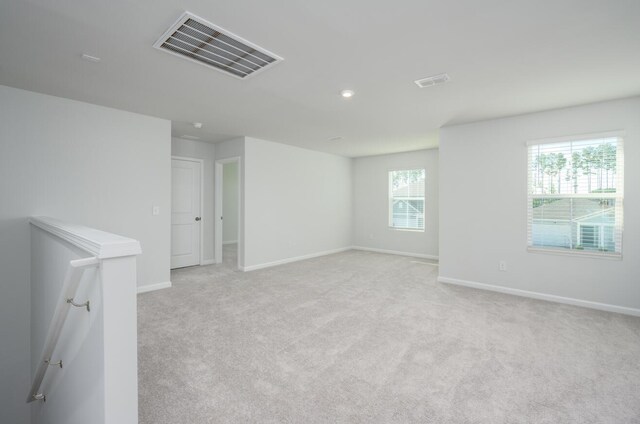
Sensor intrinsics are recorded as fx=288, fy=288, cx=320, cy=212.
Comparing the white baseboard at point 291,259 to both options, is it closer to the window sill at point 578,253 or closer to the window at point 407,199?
the window at point 407,199

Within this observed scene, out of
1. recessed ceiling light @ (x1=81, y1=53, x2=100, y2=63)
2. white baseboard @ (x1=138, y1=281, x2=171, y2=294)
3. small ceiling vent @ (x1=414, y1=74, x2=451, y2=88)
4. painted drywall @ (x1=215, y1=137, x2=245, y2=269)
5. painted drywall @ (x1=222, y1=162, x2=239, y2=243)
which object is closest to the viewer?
recessed ceiling light @ (x1=81, y1=53, x2=100, y2=63)

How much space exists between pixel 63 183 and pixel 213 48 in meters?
2.68

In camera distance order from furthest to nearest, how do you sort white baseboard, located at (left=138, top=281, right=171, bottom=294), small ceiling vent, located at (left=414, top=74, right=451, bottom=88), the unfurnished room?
white baseboard, located at (left=138, top=281, right=171, bottom=294), small ceiling vent, located at (left=414, top=74, right=451, bottom=88), the unfurnished room

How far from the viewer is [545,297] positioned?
12.6 feet

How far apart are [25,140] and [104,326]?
333 cm

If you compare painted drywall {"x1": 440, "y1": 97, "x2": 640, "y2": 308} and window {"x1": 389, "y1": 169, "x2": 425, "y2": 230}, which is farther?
window {"x1": 389, "y1": 169, "x2": 425, "y2": 230}

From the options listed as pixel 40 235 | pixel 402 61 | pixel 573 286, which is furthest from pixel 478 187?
pixel 40 235

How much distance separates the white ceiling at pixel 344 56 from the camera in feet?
6.02

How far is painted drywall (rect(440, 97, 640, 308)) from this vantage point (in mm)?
3377

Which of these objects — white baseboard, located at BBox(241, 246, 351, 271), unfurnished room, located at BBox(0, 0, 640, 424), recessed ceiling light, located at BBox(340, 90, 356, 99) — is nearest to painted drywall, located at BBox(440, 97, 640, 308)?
unfurnished room, located at BBox(0, 0, 640, 424)

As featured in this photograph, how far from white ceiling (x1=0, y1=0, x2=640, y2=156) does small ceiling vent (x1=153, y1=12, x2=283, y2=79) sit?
0.25ft

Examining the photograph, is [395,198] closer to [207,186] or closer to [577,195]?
[577,195]

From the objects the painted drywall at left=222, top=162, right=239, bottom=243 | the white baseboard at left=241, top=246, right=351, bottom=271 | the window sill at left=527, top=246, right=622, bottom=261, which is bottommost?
the white baseboard at left=241, top=246, right=351, bottom=271

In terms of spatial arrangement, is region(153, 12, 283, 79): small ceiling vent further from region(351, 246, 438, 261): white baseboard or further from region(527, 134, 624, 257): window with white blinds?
region(351, 246, 438, 261): white baseboard
